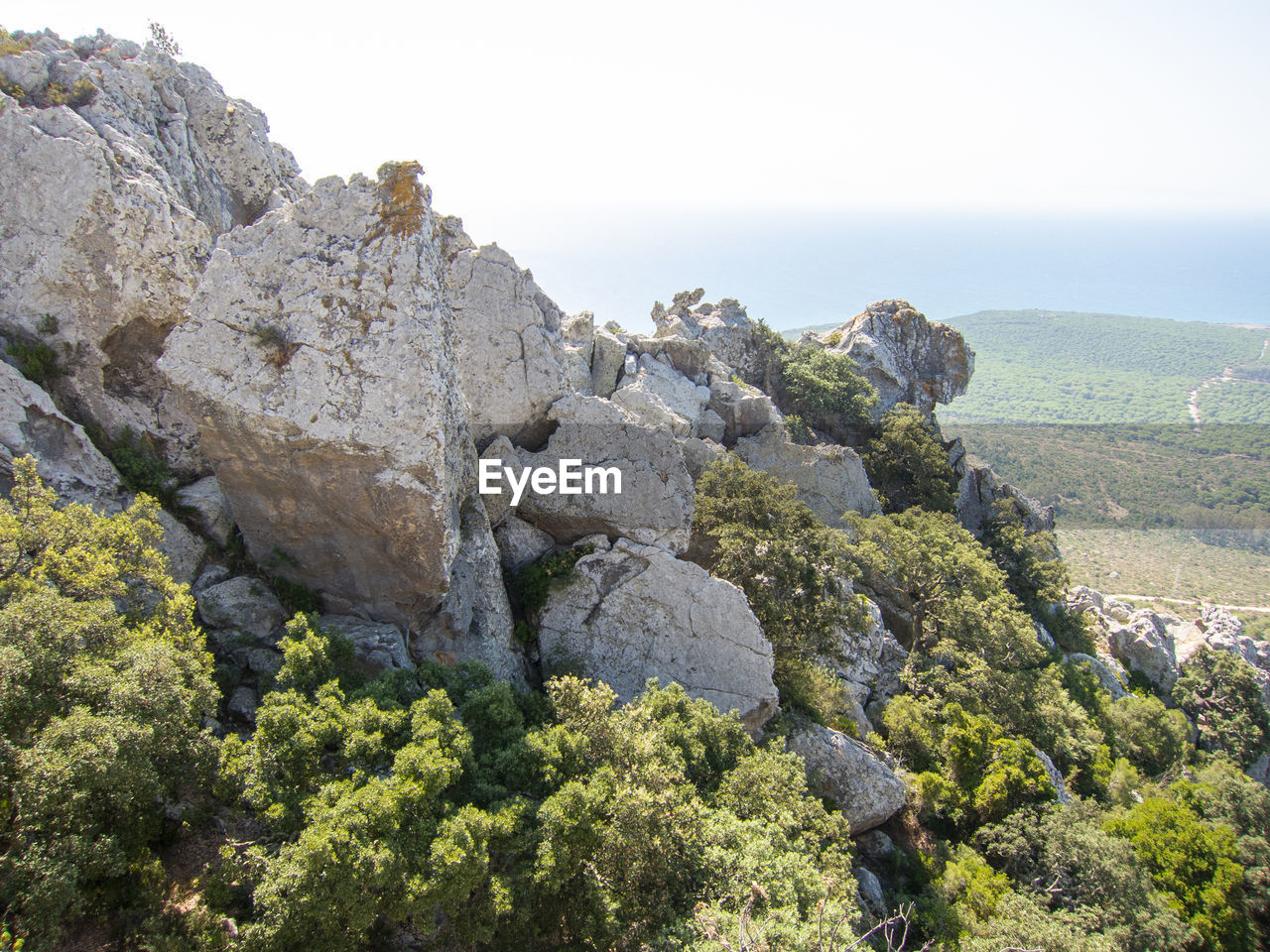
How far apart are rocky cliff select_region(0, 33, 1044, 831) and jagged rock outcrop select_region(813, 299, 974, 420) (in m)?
33.1

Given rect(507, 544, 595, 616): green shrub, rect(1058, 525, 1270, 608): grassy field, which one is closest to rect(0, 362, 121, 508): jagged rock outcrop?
rect(507, 544, 595, 616): green shrub

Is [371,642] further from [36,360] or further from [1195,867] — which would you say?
[1195,867]

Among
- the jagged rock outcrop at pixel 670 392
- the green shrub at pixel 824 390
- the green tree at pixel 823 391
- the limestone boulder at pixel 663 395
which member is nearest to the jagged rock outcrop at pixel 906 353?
the green tree at pixel 823 391

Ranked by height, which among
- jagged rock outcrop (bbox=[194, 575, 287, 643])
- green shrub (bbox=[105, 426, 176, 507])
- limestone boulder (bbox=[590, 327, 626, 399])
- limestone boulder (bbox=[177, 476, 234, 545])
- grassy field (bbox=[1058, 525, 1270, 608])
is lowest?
grassy field (bbox=[1058, 525, 1270, 608])

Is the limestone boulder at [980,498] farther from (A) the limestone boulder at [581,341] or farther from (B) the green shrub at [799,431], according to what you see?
(A) the limestone boulder at [581,341]

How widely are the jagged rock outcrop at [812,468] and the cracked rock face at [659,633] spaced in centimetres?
1569

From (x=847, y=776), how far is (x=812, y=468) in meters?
19.4

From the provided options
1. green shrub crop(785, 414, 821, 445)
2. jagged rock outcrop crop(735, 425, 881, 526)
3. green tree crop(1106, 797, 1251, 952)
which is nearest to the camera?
green tree crop(1106, 797, 1251, 952)

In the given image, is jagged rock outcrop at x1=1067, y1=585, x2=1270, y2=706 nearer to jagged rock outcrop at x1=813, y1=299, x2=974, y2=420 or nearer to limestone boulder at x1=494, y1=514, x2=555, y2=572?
jagged rock outcrop at x1=813, y1=299, x2=974, y2=420

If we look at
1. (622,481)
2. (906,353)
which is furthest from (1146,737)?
(622,481)

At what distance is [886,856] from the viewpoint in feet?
75.3

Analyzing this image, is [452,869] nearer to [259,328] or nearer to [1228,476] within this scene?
[259,328]

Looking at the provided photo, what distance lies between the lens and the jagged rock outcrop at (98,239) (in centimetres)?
1762

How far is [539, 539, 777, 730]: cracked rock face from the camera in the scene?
2156 cm
